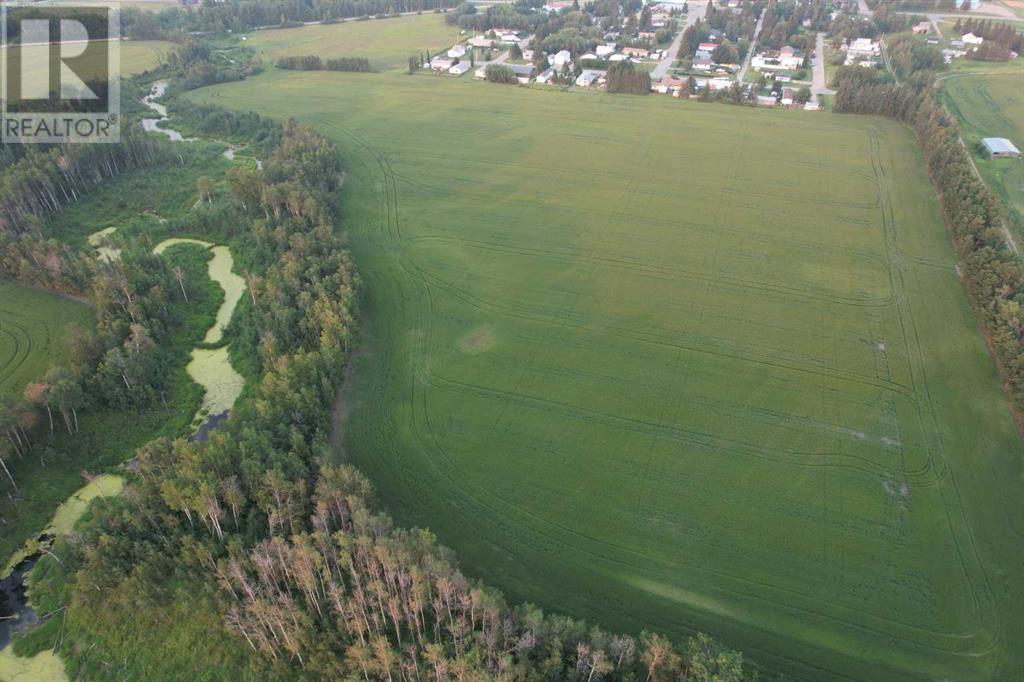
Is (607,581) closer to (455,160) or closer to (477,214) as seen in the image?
(477,214)

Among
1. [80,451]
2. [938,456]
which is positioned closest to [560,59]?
[938,456]

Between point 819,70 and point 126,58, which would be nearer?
point 819,70

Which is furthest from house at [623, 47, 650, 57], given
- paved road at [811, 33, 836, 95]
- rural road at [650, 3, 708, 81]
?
paved road at [811, 33, 836, 95]

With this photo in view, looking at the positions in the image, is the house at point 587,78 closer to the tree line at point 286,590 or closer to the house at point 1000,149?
the house at point 1000,149

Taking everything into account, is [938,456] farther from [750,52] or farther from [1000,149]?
[750,52]

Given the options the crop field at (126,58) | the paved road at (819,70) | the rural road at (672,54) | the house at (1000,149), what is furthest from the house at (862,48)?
the crop field at (126,58)

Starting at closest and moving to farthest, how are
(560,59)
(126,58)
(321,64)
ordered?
1. (321,64)
2. (560,59)
3. (126,58)

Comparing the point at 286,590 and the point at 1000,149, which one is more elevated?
the point at 1000,149

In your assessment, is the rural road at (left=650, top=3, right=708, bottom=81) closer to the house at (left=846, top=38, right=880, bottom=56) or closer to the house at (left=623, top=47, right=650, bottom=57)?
the house at (left=623, top=47, right=650, bottom=57)
